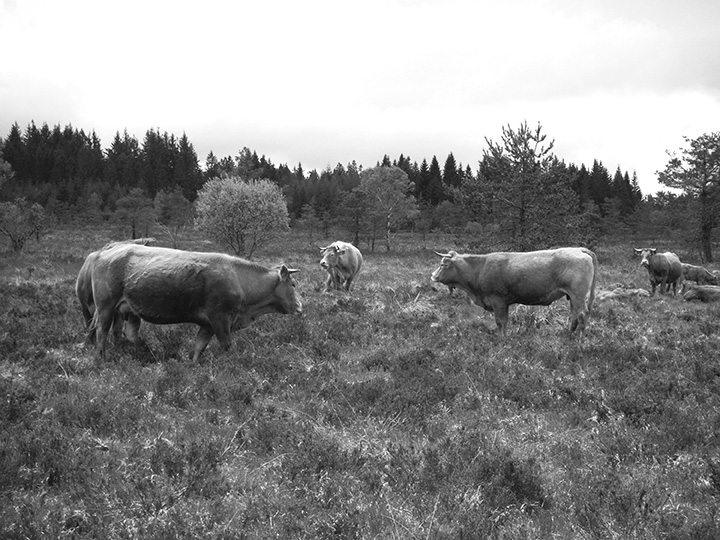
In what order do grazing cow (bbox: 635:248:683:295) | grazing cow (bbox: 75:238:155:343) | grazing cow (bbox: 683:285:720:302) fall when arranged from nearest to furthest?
grazing cow (bbox: 75:238:155:343), grazing cow (bbox: 683:285:720:302), grazing cow (bbox: 635:248:683:295)

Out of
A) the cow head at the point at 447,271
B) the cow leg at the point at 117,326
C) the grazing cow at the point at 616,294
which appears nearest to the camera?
the cow leg at the point at 117,326

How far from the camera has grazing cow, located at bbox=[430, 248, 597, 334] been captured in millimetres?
11578

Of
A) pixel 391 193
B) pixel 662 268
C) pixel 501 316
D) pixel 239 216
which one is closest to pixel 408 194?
pixel 391 193

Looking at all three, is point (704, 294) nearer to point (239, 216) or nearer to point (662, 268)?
point (662, 268)

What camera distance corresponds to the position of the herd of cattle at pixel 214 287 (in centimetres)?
871

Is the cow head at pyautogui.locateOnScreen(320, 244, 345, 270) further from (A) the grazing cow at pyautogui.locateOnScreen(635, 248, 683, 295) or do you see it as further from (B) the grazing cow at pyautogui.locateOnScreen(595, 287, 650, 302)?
(A) the grazing cow at pyautogui.locateOnScreen(635, 248, 683, 295)

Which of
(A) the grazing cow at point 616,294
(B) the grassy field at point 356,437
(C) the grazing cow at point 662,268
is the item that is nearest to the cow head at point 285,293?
(B) the grassy field at point 356,437

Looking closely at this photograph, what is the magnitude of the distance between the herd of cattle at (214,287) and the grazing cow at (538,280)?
0.02 meters

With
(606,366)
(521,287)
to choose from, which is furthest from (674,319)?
(606,366)

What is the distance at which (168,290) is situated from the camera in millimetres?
8656

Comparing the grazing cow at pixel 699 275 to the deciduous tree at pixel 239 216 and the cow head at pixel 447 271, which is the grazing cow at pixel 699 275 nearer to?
the cow head at pixel 447 271

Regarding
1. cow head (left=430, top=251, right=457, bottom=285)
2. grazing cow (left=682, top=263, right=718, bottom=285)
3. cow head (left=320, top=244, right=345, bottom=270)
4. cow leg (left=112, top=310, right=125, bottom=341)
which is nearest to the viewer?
cow leg (left=112, top=310, right=125, bottom=341)

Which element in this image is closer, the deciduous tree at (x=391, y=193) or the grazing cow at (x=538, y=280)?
the grazing cow at (x=538, y=280)

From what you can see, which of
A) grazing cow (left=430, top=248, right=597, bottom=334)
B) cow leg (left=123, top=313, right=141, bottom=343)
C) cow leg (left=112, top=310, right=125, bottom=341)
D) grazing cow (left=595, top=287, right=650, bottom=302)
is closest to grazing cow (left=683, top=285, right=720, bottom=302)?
grazing cow (left=595, top=287, right=650, bottom=302)
